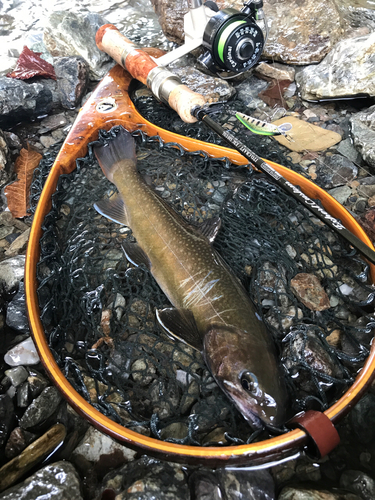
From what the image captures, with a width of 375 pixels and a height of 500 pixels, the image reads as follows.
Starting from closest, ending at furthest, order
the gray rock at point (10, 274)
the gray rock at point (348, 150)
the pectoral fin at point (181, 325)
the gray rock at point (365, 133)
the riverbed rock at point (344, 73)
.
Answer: the pectoral fin at point (181, 325) < the gray rock at point (10, 274) < the gray rock at point (365, 133) < the gray rock at point (348, 150) < the riverbed rock at point (344, 73)

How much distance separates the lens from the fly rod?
6.71 ft

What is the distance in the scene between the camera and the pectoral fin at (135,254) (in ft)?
7.90

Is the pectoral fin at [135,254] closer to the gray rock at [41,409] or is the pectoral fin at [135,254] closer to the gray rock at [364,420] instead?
the gray rock at [41,409]

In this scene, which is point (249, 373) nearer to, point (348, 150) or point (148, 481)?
point (148, 481)

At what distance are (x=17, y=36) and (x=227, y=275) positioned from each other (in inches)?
209

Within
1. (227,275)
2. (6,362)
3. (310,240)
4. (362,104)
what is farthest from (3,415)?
(362,104)

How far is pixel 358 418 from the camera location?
1840mm

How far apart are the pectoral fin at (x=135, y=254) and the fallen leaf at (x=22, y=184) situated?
1.24 meters

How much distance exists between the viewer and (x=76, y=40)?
4.54 m

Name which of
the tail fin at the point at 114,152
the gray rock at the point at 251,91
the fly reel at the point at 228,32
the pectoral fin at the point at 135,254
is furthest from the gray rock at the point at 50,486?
the gray rock at the point at 251,91

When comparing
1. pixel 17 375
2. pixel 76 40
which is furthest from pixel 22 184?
pixel 76 40

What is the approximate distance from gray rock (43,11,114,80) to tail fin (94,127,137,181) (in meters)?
2.01

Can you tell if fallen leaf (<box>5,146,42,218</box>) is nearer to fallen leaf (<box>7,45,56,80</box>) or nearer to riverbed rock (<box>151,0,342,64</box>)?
fallen leaf (<box>7,45,56,80</box>)

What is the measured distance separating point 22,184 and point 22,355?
1682 mm
